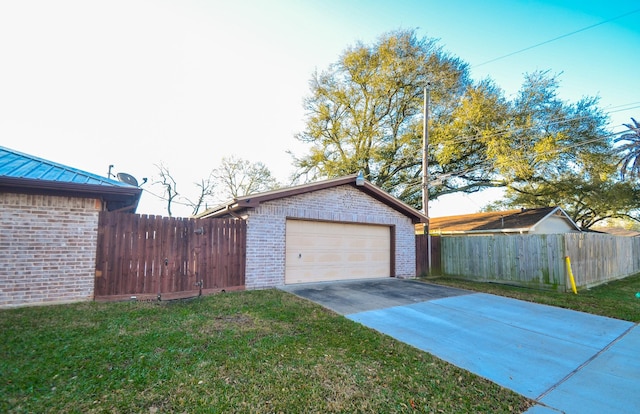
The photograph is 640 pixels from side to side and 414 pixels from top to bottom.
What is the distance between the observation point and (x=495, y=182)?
18781mm

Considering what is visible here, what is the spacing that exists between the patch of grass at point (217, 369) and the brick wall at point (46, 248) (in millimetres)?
601

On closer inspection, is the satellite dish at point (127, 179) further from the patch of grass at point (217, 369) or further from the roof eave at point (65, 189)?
the patch of grass at point (217, 369)

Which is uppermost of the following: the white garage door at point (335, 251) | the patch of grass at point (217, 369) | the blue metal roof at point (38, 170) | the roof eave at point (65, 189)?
the blue metal roof at point (38, 170)

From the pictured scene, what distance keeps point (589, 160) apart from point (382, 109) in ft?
38.8

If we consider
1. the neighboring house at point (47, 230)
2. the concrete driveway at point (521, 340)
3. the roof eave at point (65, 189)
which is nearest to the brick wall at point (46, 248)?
the neighboring house at point (47, 230)

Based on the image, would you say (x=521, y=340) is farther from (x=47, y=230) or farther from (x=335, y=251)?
(x=47, y=230)

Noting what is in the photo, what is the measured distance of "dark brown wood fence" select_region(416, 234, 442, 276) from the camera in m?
12.3

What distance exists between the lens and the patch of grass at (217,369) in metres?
2.75

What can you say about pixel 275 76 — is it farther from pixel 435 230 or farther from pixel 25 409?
pixel 435 230

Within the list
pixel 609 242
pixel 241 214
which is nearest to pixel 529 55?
pixel 609 242

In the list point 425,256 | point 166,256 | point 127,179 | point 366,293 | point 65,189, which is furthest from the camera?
point 425,256

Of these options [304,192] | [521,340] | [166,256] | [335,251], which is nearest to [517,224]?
[335,251]

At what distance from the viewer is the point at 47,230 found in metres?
5.93

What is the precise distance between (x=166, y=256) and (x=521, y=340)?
726 centimetres
